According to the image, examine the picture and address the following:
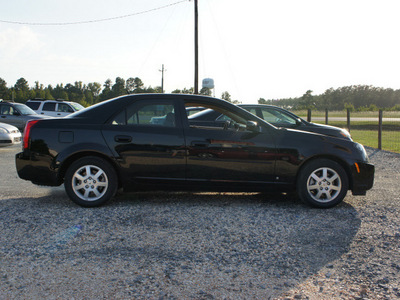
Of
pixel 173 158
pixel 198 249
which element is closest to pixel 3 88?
pixel 173 158

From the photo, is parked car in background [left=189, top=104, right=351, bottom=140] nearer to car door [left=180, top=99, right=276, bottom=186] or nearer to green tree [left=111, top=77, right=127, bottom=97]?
car door [left=180, top=99, right=276, bottom=186]

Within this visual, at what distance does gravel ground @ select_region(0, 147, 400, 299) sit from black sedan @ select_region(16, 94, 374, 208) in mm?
316

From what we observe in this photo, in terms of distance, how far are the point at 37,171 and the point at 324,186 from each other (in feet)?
12.8

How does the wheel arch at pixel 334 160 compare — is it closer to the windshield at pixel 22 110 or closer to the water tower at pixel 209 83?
the windshield at pixel 22 110

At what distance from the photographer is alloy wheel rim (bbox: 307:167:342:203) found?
536 cm

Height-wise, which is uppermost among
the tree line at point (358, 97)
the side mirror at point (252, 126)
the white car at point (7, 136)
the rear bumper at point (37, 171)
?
the tree line at point (358, 97)

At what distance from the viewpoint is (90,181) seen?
5289mm

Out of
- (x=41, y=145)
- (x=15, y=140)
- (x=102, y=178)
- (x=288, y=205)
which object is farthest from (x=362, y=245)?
(x=15, y=140)

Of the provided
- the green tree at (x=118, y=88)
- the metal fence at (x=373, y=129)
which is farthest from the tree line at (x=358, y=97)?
the metal fence at (x=373, y=129)

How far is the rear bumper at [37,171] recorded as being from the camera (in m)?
5.32

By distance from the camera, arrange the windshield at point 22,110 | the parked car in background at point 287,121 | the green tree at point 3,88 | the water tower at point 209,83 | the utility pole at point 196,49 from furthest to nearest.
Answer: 1. the green tree at point 3,88
2. the water tower at point 209,83
3. the utility pole at point 196,49
4. the windshield at point 22,110
5. the parked car in background at point 287,121

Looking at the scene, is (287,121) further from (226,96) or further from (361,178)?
(226,96)

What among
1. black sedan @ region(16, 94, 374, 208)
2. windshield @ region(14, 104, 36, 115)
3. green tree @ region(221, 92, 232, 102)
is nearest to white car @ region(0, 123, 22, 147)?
windshield @ region(14, 104, 36, 115)

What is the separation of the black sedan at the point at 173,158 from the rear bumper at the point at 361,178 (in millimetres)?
14
